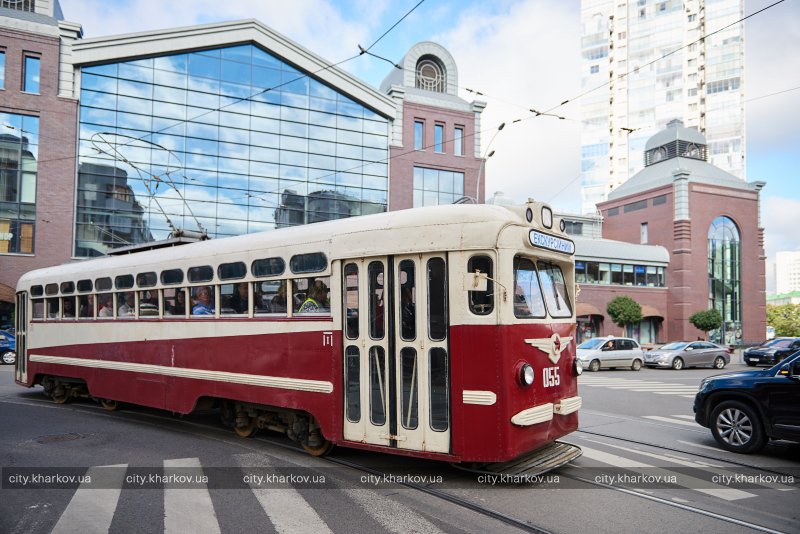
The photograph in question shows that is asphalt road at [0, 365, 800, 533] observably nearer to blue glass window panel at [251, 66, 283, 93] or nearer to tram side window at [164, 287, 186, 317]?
tram side window at [164, 287, 186, 317]

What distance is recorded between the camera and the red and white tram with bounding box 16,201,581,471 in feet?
19.4

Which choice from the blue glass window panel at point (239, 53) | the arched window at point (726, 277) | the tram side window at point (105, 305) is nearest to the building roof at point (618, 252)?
the arched window at point (726, 277)

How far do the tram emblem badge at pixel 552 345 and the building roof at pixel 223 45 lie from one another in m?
27.8

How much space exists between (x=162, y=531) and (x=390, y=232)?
365cm

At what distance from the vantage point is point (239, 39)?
37594mm

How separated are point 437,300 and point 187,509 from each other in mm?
3212

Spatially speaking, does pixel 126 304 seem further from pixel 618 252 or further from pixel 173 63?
pixel 618 252

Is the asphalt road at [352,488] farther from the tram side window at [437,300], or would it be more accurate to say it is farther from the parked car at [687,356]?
the parked car at [687,356]

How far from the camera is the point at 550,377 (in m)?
6.43

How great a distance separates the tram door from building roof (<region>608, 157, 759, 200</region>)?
149ft

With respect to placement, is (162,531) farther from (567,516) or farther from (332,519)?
(567,516)

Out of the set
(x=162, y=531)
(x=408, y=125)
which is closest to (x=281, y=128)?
(x=408, y=125)

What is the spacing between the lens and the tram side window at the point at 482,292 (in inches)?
233

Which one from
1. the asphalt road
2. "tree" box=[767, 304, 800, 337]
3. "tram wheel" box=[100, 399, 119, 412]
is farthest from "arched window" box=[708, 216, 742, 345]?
"tram wheel" box=[100, 399, 119, 412]
